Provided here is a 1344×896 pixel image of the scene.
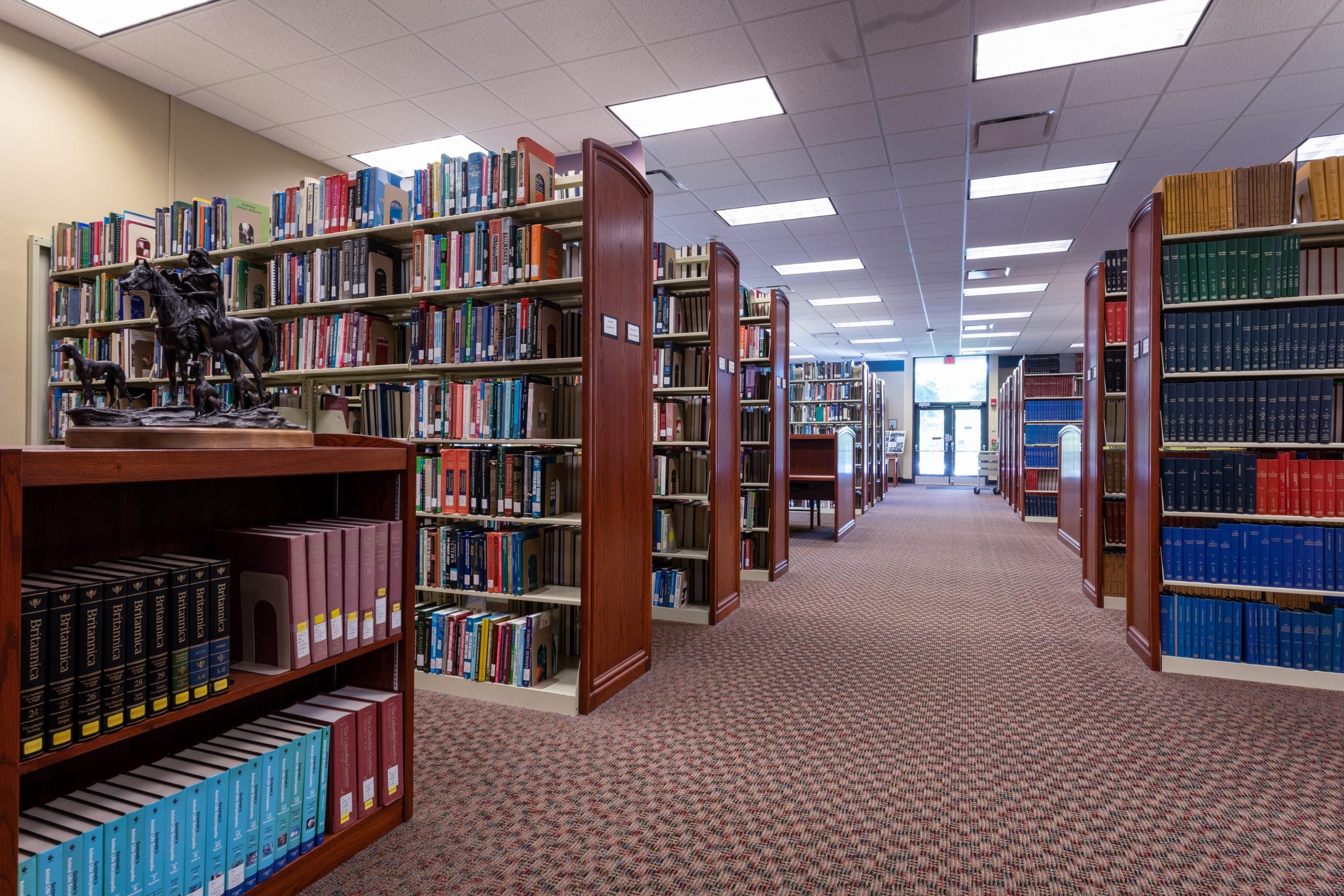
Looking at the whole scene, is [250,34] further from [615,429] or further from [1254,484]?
[1254,484]

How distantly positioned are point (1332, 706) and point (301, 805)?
3.91m

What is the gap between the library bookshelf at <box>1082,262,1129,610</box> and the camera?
4.58 meters

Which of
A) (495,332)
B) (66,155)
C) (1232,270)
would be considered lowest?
(495,332)

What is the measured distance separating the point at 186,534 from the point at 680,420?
310 centimetres

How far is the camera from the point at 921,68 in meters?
4.47

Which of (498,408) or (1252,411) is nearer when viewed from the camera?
(498,408)

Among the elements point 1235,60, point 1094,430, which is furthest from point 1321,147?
point 1094,430

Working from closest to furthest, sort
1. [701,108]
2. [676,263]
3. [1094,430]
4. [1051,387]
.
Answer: [676,263] < [1094,430] < [701,108] < [1051,387]

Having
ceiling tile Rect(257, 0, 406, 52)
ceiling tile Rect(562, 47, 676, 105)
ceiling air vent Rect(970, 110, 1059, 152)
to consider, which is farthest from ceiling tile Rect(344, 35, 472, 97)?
ceiling air vent Rect(970, 110, 1059, 152)

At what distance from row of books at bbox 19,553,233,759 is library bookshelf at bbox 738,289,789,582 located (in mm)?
4176

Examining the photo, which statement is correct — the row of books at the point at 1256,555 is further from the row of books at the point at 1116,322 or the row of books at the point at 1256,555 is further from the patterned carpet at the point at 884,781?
the row of books at the point at 1116,322

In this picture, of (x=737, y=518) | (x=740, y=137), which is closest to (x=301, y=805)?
(x=737, y=518)

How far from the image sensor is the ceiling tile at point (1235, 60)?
4.07 metres

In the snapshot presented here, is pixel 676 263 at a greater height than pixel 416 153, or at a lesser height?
lesser
